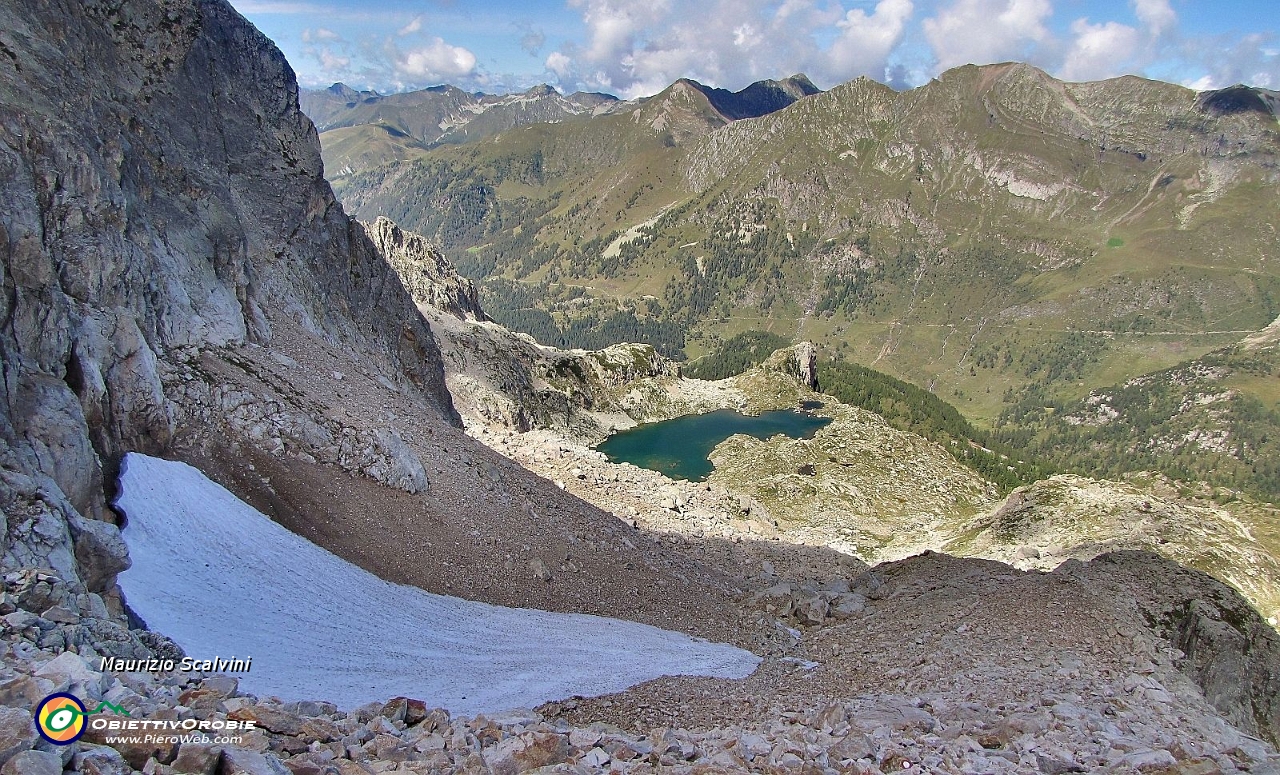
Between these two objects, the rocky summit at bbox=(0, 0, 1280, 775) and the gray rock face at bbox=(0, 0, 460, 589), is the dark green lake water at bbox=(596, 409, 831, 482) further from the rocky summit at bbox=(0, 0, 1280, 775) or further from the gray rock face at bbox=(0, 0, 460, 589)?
the gray rock face at bbox=(0, 0, 460, 589)

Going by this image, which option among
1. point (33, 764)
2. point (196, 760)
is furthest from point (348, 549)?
point (33, 764)

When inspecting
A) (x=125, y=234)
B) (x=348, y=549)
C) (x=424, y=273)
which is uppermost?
(x=424, y=273)

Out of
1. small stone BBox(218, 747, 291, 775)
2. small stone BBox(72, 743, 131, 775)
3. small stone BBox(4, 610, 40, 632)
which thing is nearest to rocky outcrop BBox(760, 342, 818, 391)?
small stone BBox(4, 610, 40, 632)

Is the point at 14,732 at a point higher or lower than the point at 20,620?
lower

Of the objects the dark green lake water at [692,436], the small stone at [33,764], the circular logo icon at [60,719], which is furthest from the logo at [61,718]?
the dark green lake water at [692,436]

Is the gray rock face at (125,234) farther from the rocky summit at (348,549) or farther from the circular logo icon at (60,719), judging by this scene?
the circular logo icon at (60,719)

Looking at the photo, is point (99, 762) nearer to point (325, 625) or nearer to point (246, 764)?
point (246, 764)
